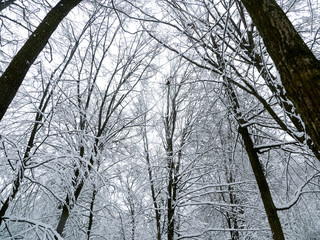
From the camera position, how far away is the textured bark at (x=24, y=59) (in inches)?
69.4

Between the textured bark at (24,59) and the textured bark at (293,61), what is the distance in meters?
1.93

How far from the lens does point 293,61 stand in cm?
106

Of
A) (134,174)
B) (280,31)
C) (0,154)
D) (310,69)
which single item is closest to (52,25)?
(0,154)

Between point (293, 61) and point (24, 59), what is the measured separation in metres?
2.13

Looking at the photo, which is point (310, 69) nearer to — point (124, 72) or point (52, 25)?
point (52, 25)

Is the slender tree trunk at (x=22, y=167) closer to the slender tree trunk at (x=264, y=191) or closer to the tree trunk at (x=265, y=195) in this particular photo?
the slender tree trunk at (x=264, y=191)

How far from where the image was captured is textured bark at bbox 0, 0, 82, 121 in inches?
69.4

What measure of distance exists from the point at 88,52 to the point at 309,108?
4438 mm

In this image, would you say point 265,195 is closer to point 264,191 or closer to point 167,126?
point 264,191

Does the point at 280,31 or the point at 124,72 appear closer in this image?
the point at 280,31

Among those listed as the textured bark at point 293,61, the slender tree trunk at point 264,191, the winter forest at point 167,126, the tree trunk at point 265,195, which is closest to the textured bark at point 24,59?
the winter forest at point 167,126

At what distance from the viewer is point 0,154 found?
2791 mm

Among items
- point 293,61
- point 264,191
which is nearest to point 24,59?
point 293,61

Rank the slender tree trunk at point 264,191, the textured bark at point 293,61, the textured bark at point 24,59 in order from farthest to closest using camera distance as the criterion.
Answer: the slender tree trunk at point 264,191, the textured bark at point 24,59, the textured bark at point 293,61
